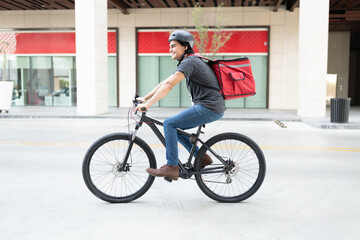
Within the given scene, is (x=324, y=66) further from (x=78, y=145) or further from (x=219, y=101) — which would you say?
(x=219, y=101)

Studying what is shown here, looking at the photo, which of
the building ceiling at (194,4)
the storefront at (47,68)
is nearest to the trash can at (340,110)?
the building ceiling at (194,4)

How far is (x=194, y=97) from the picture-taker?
14.1 ft

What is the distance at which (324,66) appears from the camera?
54.7 ft

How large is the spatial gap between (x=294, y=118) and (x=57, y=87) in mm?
15667

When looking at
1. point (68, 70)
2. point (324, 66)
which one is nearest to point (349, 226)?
point (324, 66)

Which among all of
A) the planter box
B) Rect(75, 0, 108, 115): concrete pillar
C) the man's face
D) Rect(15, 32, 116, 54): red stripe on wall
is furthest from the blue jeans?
Rect(15, 32, 116, 54): red stripe on wall

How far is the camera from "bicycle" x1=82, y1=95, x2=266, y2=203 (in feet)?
14.0

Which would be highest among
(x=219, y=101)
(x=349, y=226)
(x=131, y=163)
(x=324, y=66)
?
(x=324, y=66)

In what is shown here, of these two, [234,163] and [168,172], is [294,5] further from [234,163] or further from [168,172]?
[168,172]

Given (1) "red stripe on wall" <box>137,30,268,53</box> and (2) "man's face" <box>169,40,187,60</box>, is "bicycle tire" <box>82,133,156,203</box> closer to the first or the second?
(2) "man's face" <box>169,40,187,60</box>

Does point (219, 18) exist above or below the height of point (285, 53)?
above

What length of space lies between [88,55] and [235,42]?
32.1 ft

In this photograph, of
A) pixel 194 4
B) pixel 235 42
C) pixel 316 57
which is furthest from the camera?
pixel 235 42

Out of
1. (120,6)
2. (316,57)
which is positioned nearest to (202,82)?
(316,57)
